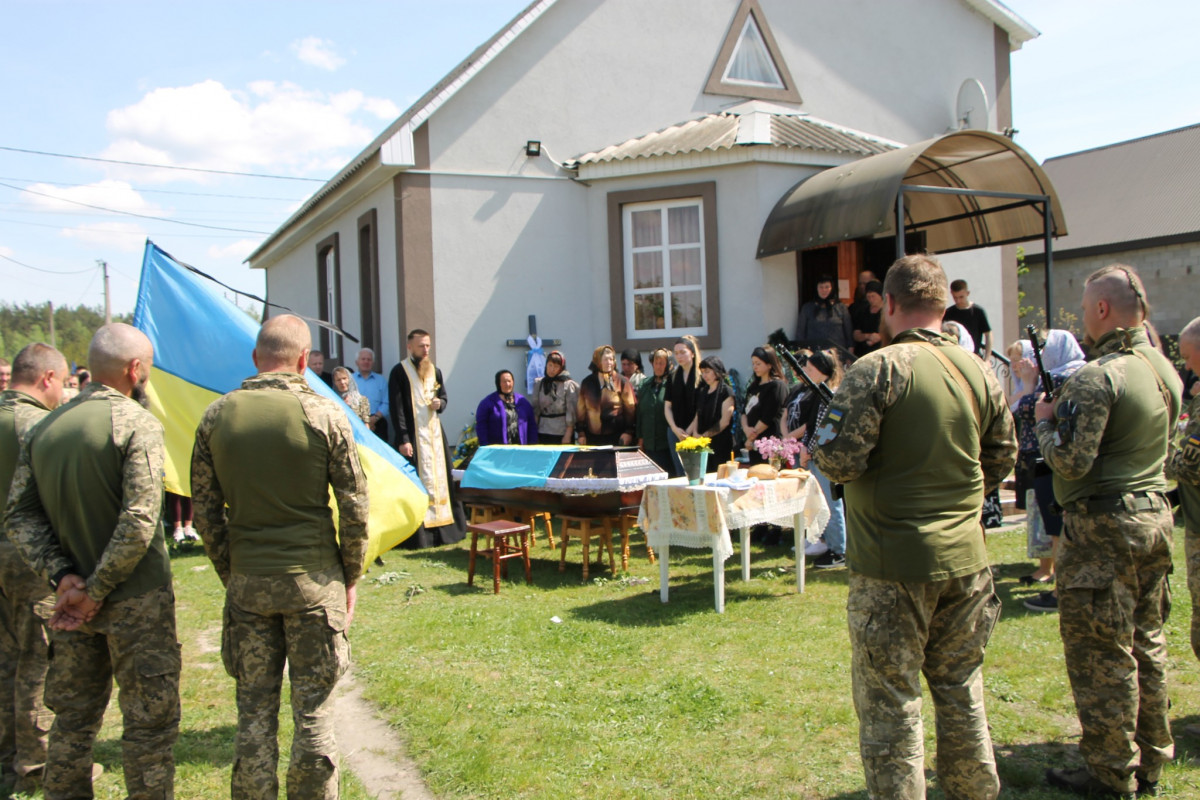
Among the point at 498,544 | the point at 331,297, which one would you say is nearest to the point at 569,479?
the point at 498,544

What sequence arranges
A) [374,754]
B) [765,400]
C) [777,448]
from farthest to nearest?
[765,400]
[777,448]
[374,754]

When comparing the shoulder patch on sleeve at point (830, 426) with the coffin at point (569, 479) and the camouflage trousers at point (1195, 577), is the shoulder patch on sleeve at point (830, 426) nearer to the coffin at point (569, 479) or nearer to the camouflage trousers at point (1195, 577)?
the camouflage trousers at point (1195, 577)

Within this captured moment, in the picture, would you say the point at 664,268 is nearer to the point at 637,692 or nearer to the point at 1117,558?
the point at 637,692

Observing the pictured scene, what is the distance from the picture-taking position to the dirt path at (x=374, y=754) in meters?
4.23

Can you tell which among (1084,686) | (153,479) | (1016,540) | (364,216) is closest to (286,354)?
(153,479)

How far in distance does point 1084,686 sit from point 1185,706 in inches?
60.2

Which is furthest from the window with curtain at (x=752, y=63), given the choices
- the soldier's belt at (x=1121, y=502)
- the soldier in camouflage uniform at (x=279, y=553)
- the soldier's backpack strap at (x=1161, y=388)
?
the soldier in camouflage uniform at (x=279, y=553)

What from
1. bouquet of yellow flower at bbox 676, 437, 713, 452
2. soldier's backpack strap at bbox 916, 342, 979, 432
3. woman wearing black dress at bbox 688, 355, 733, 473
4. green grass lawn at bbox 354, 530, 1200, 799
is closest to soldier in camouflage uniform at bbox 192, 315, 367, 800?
green grass lawn at bbox 354, 530, 1200, 799

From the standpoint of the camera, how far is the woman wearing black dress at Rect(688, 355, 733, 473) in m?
9.53

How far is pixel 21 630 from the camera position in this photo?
14.1ft

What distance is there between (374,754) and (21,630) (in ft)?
5.97

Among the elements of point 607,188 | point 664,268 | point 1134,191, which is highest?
point 1134,191

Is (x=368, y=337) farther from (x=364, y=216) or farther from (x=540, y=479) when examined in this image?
(x=540, y=479)

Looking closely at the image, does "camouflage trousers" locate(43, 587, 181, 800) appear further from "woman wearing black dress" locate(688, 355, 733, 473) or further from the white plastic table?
"woman wearing black dress" locate(688, 355, 733, 473)
